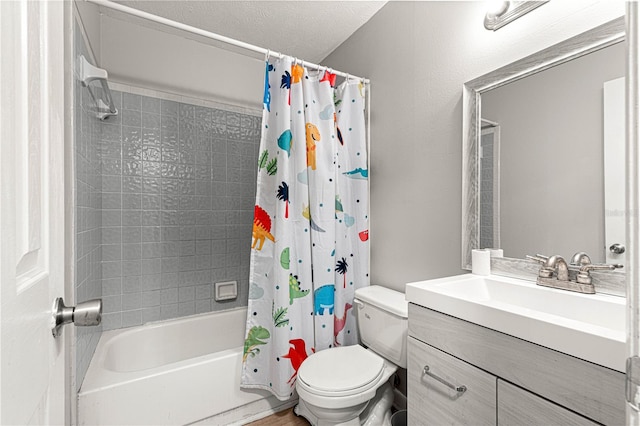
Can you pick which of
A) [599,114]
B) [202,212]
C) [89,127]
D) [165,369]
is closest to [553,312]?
[599,114]

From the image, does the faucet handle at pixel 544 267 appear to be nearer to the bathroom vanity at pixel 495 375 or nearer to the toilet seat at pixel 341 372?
the bathroom vanity at pixel 495 375

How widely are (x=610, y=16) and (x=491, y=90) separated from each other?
0.42m

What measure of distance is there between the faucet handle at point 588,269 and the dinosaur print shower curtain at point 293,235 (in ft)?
3.81

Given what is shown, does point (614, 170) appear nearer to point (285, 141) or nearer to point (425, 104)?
point (425, 104)

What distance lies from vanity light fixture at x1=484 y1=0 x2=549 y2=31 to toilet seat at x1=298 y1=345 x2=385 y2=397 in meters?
1.66

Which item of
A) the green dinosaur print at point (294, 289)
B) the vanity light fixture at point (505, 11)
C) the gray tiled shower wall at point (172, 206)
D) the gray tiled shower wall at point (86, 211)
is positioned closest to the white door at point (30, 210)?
the gray tiled shower wall at point (86, 211)

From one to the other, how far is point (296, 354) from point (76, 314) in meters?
1.34

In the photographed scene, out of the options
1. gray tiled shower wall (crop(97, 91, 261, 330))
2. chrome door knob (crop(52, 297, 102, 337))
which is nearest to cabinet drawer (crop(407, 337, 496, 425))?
chrome door knob (crop(52, 297, 102, 337))

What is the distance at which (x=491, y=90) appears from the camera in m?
1.38

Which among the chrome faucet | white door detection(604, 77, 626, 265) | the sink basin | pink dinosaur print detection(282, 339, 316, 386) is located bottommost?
pink dinosaur print detection(282, 339, 316, 386)

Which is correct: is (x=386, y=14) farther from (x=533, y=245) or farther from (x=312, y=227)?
(x=533, y=245)

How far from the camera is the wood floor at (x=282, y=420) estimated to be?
1.75 m

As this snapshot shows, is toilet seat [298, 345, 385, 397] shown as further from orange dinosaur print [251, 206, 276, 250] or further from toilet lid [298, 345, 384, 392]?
orange dinosaur print [251, 206, 276, 250]

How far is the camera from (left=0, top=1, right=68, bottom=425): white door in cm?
34
